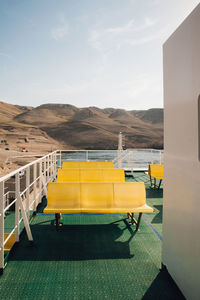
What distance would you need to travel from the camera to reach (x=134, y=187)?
3186mm

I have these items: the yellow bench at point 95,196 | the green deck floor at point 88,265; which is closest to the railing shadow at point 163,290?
the green deck floor at point 88,265

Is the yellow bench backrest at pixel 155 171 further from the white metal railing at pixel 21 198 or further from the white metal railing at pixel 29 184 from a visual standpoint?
the white metal railing at pixel 21 198

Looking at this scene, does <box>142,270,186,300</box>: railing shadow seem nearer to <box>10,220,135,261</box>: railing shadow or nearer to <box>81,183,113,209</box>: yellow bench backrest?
<box>10,220,135,261</box>: railing shadow

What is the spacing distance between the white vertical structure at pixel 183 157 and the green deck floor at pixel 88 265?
0.31 metres

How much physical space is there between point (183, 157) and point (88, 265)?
1.50 metres

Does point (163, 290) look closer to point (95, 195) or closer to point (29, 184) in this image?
point (95, 195)

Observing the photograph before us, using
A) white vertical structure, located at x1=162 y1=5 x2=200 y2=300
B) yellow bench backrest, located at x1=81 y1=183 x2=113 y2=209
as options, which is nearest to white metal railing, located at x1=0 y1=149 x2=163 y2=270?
yellow bench backrest, located at x1=81 y1=183 x2=113 y2=209

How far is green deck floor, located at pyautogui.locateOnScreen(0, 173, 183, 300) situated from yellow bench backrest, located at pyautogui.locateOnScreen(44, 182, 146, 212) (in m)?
0.40

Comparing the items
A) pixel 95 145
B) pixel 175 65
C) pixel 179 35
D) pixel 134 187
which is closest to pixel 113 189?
pixel 134 187

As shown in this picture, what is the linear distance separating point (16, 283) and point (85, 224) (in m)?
1.54

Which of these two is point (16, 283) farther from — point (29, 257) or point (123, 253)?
point (123, 253)

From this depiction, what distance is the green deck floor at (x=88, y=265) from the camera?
1885 millimetres

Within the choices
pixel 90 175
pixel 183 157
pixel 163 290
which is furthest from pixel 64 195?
pixel 183 157

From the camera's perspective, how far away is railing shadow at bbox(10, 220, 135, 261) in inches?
97.3
